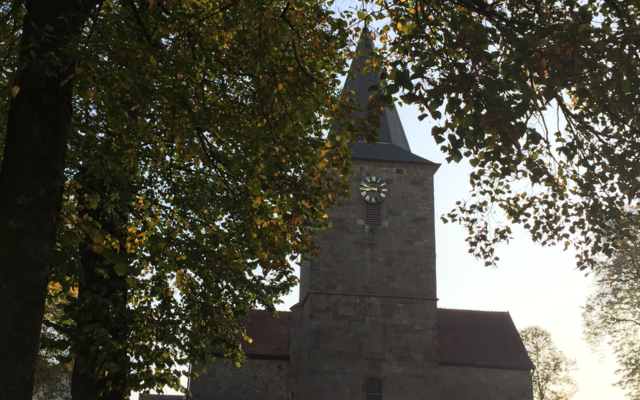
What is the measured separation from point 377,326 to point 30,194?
60.2 feet

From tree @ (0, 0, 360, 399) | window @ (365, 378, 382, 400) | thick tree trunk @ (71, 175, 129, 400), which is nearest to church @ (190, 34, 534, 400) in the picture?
window @ (365, 378, 382, 400)

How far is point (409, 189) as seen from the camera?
24.6 metres

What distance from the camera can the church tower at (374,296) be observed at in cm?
2184

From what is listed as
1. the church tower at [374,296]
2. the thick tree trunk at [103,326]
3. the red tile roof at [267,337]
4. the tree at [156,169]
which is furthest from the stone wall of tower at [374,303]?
the thick tree trunk at [103,326]

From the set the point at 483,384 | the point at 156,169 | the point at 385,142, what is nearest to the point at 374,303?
the point at 483,384

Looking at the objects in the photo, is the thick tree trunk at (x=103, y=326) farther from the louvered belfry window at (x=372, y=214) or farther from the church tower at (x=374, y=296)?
the louvered belfry window at (x=372, y=214)

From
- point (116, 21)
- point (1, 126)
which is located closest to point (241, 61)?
point (116, 21)

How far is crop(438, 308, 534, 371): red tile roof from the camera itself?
26078 mm

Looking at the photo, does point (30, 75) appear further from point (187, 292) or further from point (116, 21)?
point (187, 292)

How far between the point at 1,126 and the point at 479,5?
17.7ft

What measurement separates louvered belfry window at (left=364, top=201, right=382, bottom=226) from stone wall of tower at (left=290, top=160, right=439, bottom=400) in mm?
205

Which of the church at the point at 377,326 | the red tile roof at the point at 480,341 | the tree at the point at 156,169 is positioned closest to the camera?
the tree at the point at 156,169

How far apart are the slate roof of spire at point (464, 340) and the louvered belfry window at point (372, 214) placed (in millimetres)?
6437

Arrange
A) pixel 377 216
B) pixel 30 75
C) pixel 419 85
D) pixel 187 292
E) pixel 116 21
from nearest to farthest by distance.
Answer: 1. pixel 30 75
2. pixel 419 85
3. pixel 116 21
4. pixel 187 292
5. pixel 377 216
